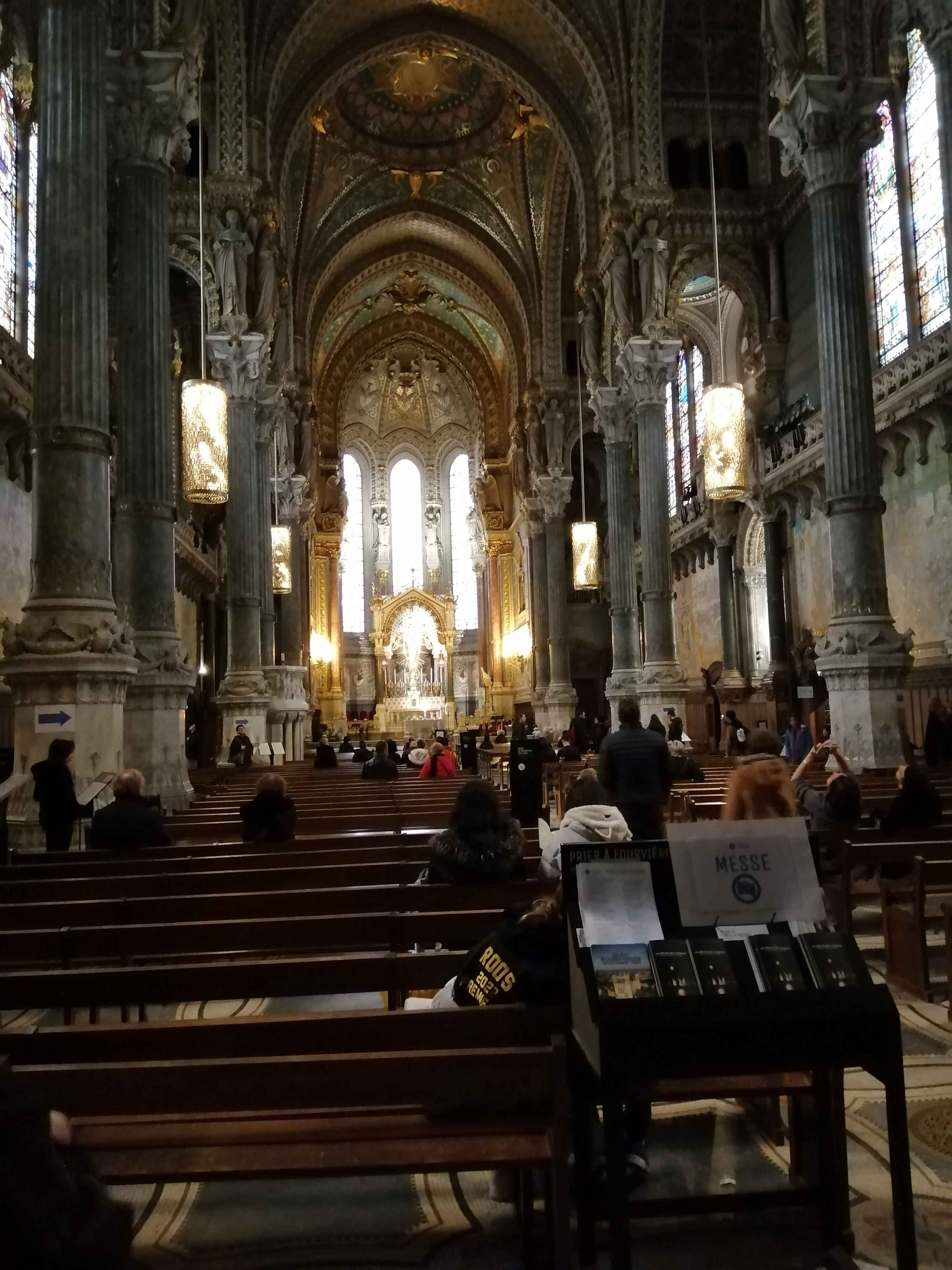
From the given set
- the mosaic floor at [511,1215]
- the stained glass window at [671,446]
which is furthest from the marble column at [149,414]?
the stained glass window at [671,446]

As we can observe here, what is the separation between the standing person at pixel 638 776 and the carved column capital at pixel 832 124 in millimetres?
8382

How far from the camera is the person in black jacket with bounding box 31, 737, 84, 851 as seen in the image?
6.53 m

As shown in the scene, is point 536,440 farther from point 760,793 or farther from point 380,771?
point 760,793

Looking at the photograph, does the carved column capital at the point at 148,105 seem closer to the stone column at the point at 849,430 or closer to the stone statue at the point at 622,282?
the stone column at the point at 849,430

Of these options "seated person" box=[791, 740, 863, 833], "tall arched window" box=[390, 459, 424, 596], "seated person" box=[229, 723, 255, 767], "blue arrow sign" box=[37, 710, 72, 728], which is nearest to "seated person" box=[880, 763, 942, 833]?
"seated person" box=[791, 740, 863, 833]

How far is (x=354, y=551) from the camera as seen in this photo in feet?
140

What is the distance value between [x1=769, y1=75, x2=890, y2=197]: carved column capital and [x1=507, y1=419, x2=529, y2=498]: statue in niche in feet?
58.8

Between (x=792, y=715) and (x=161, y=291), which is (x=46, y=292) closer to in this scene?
(x=161, y=291)

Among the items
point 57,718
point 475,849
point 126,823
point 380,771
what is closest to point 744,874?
point 475,849

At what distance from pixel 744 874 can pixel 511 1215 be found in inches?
51.0

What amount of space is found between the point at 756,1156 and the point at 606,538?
99.8 ft

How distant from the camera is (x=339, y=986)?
10.1ft

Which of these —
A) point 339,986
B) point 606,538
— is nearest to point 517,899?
point 339,986

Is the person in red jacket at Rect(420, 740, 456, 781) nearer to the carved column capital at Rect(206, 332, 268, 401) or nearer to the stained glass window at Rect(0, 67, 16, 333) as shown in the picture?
the carved column capital at Rect(206, 332, 268, 401)
